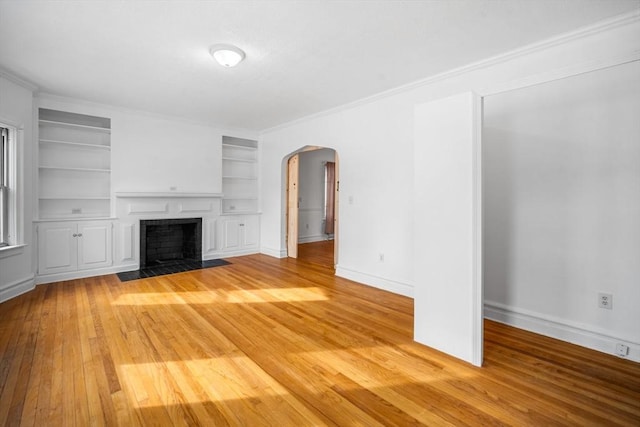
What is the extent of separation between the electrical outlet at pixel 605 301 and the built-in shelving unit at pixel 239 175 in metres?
5.75

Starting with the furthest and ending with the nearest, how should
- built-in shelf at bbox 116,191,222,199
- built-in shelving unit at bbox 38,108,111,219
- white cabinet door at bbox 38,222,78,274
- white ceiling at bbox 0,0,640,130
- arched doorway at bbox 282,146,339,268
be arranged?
arched doorway at bbox 282,146,339,268 < built-in shelf at bbox 116,191,222,199 < built-in shelving unit at bbox 38,108,111,219 < white cabinet door at bbox 38,222,78,274 < white ceiling at bbox 0,0,640,130

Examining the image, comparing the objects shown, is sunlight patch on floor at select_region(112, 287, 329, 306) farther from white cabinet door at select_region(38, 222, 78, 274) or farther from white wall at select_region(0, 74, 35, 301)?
white cabinet door at select_region(38, 222, 78, 274)

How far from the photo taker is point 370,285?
4.44m

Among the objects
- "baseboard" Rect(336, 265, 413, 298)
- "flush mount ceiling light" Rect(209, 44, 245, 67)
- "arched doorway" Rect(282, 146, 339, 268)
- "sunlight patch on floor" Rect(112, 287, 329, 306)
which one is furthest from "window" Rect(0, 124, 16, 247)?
"arched doorway" Rect(282, 146, 339, 268)

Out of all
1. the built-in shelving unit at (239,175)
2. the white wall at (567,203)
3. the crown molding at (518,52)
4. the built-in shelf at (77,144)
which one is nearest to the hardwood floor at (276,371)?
the white wall at (567,203)

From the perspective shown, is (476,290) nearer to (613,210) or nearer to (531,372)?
(531,372)

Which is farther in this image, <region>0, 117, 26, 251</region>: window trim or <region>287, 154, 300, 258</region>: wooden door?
<region>287, 154, 300, 258</region>: wooden door

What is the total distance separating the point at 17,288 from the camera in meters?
3.85

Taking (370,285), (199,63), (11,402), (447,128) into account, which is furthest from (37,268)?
(447,128)

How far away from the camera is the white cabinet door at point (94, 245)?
15.4 feet

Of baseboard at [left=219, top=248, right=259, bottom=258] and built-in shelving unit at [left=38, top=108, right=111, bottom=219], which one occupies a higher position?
built-in shelving unit at [left=38, top=108, right=111, bottom=219]

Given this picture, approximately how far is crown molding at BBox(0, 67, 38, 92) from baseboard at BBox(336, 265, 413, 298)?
481cm

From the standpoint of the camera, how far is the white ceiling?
2316 millimetres

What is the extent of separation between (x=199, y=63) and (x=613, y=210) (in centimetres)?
406
